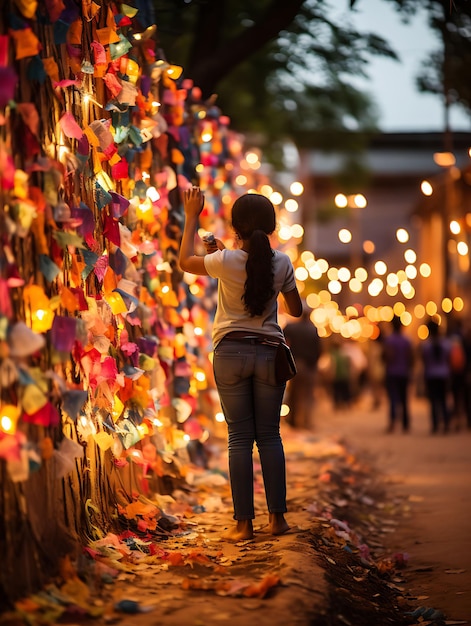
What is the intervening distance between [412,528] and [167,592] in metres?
3.43

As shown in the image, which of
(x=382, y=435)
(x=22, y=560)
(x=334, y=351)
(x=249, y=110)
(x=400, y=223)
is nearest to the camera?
(x=22, y=560)

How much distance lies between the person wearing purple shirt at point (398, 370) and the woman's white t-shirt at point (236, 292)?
34.5ft

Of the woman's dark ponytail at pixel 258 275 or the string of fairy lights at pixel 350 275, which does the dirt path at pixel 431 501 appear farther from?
the string of fairy lights at pixel 350 275

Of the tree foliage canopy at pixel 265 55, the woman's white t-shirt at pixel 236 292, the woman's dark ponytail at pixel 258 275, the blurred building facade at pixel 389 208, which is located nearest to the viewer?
the woman's dark ponytail at pixel 258 275

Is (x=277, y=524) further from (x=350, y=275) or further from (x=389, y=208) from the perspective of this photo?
(x=389, y=208)

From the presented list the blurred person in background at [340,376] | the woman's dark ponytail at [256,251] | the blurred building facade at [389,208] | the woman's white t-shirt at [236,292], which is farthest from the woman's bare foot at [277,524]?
the blurred building facade at [389,208]

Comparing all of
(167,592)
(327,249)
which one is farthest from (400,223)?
(167,592)

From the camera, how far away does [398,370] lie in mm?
15852

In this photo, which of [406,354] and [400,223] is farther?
[400,223]

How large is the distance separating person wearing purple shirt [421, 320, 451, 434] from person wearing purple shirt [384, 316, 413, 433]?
11.9 inches

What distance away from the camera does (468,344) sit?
1614 centimetres

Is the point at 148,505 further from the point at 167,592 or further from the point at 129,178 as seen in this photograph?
the point at 129,178

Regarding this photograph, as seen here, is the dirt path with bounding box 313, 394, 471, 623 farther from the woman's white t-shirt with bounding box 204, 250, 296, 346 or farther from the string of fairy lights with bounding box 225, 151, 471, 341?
the string of fairy lights with bounding box 225, 151, 471, 341

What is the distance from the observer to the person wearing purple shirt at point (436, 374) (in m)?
15.7
